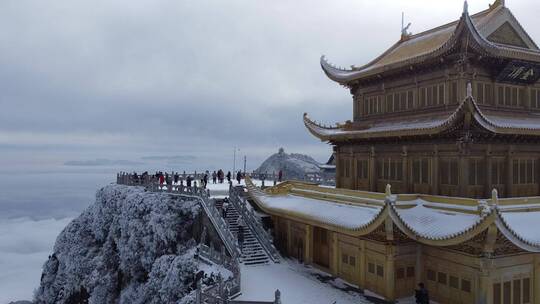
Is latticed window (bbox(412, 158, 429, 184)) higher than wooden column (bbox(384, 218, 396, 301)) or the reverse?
higher

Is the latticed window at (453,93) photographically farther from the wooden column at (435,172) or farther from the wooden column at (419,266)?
the wooden column at (419,266)

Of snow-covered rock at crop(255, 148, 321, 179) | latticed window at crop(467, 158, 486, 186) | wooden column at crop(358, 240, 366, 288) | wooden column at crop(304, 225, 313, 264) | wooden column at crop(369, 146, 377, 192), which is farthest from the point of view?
snow-covered rock at crop(255, 148, 321, 179)

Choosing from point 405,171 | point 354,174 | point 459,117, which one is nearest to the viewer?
point 459,117

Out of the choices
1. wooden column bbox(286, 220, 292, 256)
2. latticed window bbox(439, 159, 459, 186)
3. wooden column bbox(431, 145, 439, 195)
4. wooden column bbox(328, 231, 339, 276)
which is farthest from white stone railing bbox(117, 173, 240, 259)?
latticed window bbox(439, 159, 459, 186)

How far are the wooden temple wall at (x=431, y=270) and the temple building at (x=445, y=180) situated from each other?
2.0 inches

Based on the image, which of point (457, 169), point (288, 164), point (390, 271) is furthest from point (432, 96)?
point (288, 164)

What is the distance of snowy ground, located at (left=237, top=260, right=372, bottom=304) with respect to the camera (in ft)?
60.4

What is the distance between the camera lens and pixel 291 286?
2020 cm

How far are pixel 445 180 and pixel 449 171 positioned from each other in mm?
533

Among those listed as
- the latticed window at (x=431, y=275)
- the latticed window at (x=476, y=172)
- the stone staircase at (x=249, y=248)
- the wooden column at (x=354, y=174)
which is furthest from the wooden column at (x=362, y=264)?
the stone staircase at (x=249, y=248)

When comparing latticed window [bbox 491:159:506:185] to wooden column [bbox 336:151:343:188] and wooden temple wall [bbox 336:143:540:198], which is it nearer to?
wooden temple wall [bbox 336:143:540:198]

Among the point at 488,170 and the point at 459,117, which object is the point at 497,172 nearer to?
the point at 488,170

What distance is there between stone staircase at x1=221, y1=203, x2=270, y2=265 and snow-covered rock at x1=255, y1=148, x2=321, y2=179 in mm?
46085

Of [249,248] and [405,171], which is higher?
[405,171]
